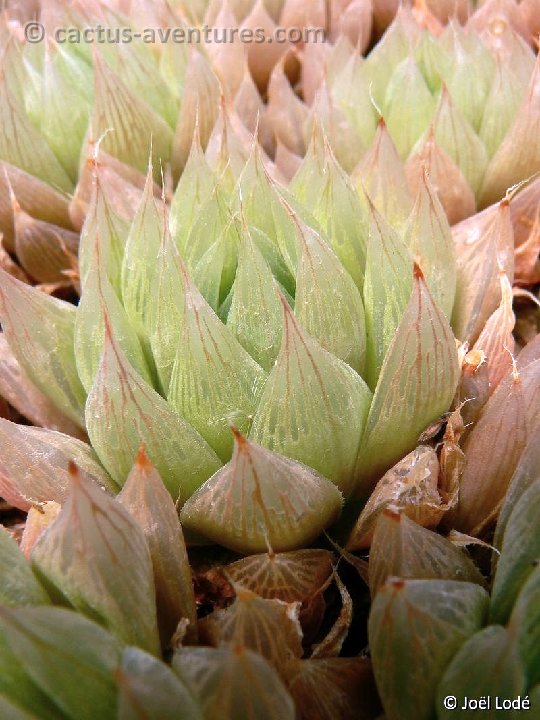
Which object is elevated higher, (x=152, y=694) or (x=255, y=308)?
(x=255, y=308)

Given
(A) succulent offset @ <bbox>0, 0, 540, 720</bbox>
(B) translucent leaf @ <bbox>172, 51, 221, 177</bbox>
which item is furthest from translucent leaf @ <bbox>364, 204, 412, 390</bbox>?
(B) translucent leaf @ <bbox>172, 51, 221, 177</bbox>

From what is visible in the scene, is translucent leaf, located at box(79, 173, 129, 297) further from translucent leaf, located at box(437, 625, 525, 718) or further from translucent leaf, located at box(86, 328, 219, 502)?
translucent leaf, located at box(437, 625, 525, 718)

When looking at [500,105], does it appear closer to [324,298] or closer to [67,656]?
[324,298]

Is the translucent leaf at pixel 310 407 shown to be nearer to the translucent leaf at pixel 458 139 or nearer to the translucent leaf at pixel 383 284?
the translucent leaf at pixel 383 284

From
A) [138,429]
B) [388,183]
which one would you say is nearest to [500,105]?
[388,183]

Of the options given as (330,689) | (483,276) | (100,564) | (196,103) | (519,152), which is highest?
(196,103)

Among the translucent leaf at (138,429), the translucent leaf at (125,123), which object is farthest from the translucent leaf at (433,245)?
the translucent leaf at (125,123)
